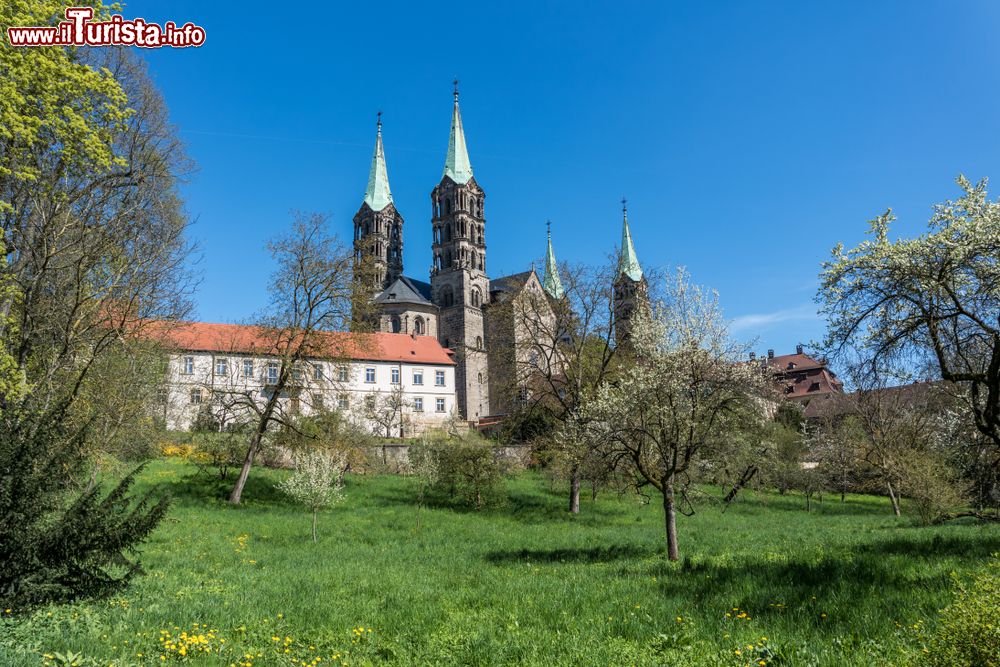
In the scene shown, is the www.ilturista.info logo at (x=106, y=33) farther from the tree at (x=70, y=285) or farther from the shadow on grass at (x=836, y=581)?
the shadow on grass at (x=836, y=581)

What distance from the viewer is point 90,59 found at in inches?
667

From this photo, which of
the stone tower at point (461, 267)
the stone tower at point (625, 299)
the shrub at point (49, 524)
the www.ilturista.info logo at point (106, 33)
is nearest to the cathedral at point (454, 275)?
the stone tower at point (461, 267)

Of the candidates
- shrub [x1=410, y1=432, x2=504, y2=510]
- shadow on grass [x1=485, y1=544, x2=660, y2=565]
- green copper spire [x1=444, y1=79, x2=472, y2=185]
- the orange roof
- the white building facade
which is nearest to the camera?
shadow on grass [x1=485, y1=544, x2=660, y2=565]

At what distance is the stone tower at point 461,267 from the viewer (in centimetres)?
7694

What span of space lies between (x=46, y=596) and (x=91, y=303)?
8.92 m

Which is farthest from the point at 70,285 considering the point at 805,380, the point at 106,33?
the point at 805,380

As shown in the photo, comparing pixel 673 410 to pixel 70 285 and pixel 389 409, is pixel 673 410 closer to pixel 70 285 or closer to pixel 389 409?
pixel 70 285

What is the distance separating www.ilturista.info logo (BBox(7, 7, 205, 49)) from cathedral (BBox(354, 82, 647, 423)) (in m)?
53.6

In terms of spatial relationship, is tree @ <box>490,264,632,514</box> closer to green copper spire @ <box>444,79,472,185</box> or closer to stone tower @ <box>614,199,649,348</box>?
stone tower @ <box>614,199,649,348</box>

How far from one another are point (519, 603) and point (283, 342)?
72.5 ft

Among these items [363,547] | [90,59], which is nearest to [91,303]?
[90,59]

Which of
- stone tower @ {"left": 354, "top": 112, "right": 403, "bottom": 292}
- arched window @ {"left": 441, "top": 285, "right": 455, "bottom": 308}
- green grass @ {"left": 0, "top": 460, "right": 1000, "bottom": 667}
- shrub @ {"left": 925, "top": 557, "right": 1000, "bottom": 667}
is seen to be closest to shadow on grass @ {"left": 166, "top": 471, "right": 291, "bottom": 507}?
green grass @ {"left": 0, "top": 460, "right": 1000, "bottom": 667}

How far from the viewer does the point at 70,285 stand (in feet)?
58.6

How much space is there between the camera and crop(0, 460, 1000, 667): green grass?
8.05 meters
